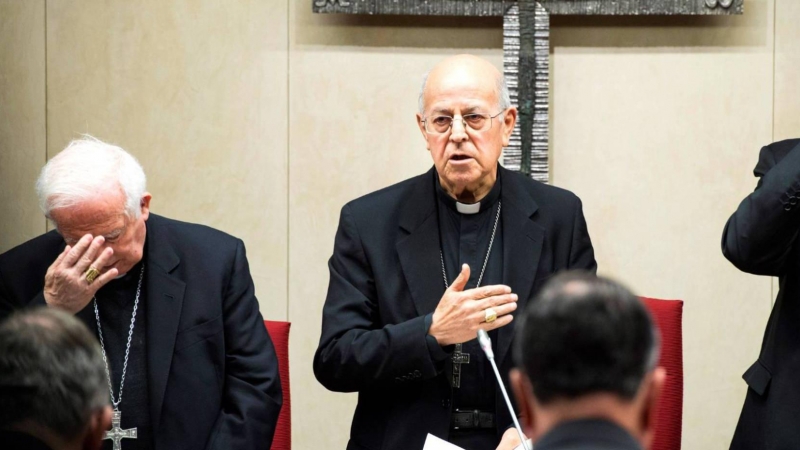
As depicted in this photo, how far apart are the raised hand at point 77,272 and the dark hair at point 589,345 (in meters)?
1.78

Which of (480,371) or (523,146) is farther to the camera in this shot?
(523,146)

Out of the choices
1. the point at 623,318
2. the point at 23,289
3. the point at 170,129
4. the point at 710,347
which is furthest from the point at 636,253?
the point at 623,318

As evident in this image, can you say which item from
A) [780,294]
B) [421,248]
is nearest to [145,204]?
[421,248]

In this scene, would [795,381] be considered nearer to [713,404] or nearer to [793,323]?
[793,323]

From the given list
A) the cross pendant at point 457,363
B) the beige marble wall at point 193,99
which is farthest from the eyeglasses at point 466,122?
the beige marble wall at point 193,99

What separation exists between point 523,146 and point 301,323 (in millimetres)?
1092

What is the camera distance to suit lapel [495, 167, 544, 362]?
3.27m

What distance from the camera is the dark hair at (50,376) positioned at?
1536mm

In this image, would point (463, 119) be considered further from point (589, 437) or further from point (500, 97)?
point (589, 437)

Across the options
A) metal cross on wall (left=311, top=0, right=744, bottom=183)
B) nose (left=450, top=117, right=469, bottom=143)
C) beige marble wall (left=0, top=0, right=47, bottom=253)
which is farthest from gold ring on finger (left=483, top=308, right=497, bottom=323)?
beige marble wall (left=0, top=0, right=47, bottom=253)

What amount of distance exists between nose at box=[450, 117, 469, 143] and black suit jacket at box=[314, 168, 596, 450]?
233 millimetres

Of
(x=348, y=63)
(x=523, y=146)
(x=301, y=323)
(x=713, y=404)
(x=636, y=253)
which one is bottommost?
(x=713, y=404)

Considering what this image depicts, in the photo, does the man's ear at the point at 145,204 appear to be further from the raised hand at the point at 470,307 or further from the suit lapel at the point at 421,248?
the raised hand at the point at 470,307

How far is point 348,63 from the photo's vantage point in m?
4.36
